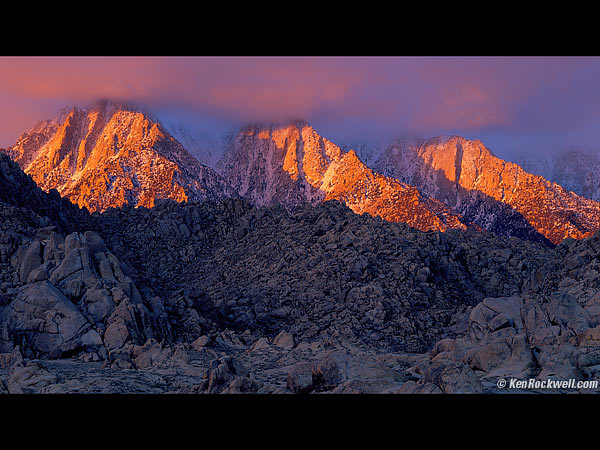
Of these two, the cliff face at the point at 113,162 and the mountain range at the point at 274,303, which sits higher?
the cliff face at the point at 113,162

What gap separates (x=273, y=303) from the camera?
38094mm

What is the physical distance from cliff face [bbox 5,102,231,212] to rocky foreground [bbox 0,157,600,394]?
66.2 m

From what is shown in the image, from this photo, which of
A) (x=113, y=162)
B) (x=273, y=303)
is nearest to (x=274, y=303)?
(x=273, y=303)

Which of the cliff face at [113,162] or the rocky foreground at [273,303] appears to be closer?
the rocky foreground at [273,303]

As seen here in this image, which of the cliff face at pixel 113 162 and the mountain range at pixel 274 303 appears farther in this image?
the cliff face at pixel 113 162

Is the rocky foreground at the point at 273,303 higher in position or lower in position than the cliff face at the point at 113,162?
lower

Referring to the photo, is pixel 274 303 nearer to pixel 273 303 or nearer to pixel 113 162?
pixel 273 303

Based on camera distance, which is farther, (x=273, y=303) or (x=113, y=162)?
(x=113, y=162)

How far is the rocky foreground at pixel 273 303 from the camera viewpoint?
57.0 feet

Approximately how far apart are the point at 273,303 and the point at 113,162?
360 ft

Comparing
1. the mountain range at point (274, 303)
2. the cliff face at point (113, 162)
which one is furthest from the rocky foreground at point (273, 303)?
the cliff face at point (113, 162)

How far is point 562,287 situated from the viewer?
104 feet

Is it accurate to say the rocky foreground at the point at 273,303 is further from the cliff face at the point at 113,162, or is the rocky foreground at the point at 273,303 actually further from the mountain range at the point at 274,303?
the cliff face at the point at 113,162

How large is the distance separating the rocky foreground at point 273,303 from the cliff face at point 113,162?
2608 inches
